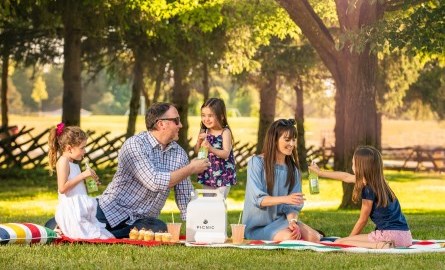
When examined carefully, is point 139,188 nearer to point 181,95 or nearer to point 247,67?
point 247,67

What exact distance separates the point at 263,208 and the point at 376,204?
116cm

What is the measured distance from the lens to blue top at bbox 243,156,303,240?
11188mm

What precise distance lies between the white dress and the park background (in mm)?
750

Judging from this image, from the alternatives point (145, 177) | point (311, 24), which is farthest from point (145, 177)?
point (311, 24)

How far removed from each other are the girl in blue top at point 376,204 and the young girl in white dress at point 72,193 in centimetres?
230

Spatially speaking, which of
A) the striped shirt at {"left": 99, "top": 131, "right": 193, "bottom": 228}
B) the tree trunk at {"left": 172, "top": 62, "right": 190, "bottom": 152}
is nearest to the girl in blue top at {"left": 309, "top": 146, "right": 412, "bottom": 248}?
the striped shirt at {"left": 99, "top": 131, "right": 193, "bottom": 228}

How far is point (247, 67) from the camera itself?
1249 inches

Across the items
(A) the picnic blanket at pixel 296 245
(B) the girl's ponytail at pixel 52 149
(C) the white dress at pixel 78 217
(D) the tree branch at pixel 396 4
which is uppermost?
(D) the tree branch at pixel 396 4

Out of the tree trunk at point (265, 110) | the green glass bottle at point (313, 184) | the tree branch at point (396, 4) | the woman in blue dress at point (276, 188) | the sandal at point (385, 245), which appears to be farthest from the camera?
the tree trunk at point (265, 110)

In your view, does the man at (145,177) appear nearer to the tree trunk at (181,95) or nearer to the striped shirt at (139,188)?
the striped shirt at (139,188)

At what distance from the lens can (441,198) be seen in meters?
31.1

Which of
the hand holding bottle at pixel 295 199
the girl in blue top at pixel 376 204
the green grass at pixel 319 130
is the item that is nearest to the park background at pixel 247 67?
the hand holding bottle at pixel 295 199

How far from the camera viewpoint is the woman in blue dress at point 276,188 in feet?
36.5

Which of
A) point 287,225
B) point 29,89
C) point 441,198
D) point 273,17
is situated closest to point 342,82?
point 273,17
